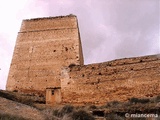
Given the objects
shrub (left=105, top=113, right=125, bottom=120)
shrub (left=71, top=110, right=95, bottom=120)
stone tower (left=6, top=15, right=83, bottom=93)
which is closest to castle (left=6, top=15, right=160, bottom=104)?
stone tower (left=6, top=15, right=83, bottom=93)

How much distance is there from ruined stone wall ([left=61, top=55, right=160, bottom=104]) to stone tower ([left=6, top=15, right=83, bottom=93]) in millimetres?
5619

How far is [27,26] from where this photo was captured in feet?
83.7

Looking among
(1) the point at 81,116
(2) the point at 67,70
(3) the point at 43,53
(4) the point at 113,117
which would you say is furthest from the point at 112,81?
(3) the point at 43,53

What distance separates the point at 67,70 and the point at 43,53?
7.04 metres

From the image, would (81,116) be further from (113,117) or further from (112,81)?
(112,81)

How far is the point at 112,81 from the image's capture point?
1565cm

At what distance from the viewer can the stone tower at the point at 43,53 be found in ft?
73.8

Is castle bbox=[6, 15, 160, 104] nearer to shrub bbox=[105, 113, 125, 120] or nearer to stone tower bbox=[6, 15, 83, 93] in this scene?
stone tower bbox=[6, 15, 83, 93]

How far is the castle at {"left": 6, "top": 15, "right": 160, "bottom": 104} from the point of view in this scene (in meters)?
15.1

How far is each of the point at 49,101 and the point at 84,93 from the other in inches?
84.2

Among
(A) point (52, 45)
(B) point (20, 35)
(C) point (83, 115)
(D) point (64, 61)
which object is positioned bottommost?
(C) point (83, 115)

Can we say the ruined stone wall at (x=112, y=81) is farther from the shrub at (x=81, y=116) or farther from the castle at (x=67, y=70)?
the shrub at (x=81, y=116)

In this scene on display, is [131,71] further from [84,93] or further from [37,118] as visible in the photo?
[37,118]

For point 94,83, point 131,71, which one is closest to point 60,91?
point 94,83
